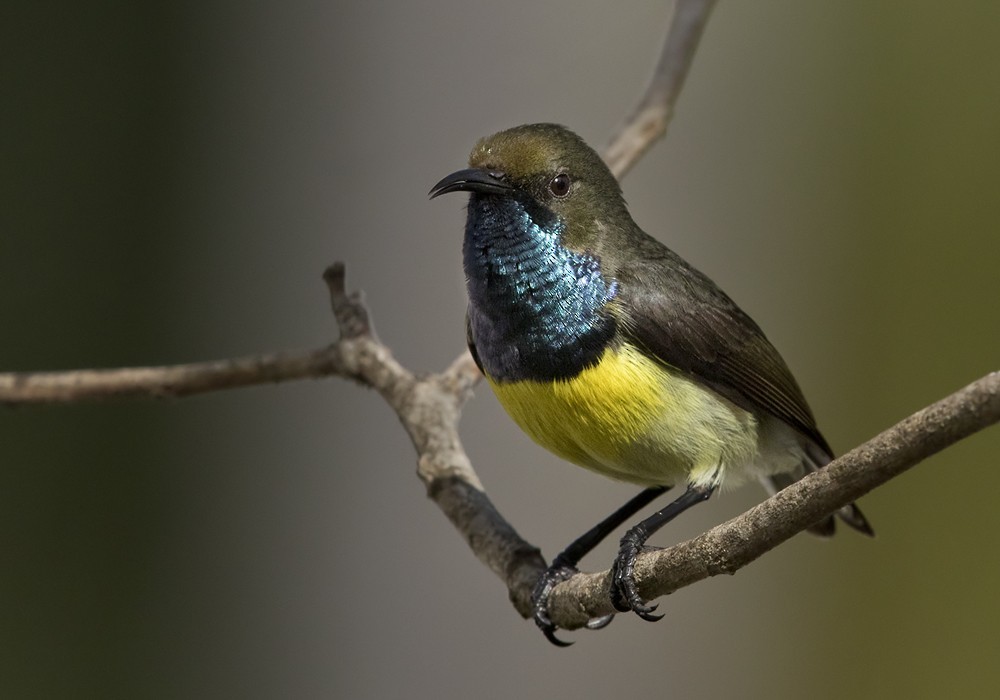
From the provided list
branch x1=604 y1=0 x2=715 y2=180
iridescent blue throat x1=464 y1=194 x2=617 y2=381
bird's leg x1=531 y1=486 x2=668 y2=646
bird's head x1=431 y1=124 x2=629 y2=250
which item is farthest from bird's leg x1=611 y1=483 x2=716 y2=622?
branch x1=604 y1=0 x2=715 y2=180

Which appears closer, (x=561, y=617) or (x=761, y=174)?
(x=561, y=617)

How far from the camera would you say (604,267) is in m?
2.25

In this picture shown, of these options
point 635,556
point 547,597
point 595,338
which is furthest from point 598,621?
point 595,338

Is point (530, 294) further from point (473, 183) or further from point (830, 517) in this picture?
point (830, 517)

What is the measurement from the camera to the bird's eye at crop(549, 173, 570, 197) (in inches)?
89.9

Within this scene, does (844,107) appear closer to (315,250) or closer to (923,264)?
(923,264)

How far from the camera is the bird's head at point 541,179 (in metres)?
2.24

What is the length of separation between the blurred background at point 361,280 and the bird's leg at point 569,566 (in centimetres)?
119

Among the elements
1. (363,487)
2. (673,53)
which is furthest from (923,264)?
(363,487)

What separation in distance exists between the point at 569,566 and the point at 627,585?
0.42 meters

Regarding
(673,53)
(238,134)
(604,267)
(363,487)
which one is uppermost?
(238,134)

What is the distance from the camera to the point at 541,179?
2.27 metres

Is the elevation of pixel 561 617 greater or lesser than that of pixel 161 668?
lesser

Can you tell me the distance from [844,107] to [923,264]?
74 cm
